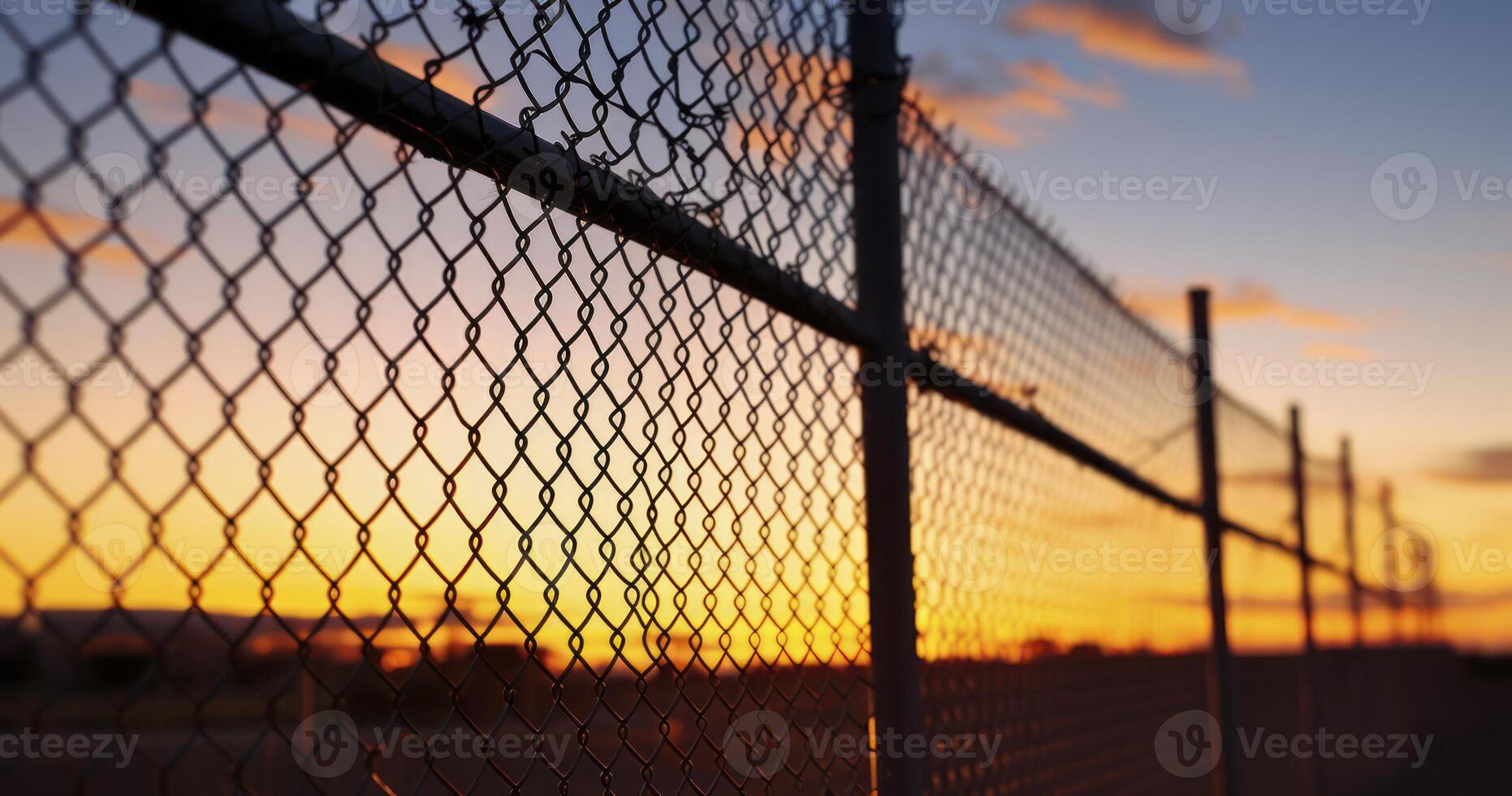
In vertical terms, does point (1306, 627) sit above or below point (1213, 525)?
below

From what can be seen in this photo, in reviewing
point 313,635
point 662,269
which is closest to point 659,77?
point 662,269

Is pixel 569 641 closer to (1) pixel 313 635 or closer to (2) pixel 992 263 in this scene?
(1) pixel 313 635

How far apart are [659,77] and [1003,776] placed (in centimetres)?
224

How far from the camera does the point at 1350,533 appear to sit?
34.4 feet
